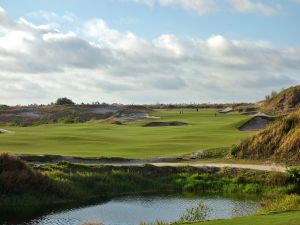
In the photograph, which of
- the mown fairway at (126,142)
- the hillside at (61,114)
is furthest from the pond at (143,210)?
the hillside at (61,114)

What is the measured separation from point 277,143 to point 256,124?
26.0 meters

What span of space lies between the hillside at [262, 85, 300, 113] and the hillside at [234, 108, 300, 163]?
4613 cm

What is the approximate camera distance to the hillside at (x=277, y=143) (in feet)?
156

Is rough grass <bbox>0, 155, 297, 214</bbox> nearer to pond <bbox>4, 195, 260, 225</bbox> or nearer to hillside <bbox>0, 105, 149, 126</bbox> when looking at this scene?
pond <bbox>4, 195, 260, 225</bbox>

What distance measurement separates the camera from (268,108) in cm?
10312

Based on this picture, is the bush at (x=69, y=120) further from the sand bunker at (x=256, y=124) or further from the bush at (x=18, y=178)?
the bush at (x=18, y=178)

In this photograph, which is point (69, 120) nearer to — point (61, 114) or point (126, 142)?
point (61, 114)

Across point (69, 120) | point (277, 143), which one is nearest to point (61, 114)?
point (69, 120)

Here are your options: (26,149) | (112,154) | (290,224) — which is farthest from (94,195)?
(290,224)

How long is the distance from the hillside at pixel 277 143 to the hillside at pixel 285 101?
151 ft

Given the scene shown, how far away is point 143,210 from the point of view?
109 feet

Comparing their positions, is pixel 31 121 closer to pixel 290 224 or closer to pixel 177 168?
pixel 177 168

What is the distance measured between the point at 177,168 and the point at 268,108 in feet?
202

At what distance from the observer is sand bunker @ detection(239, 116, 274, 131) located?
2867 inches
